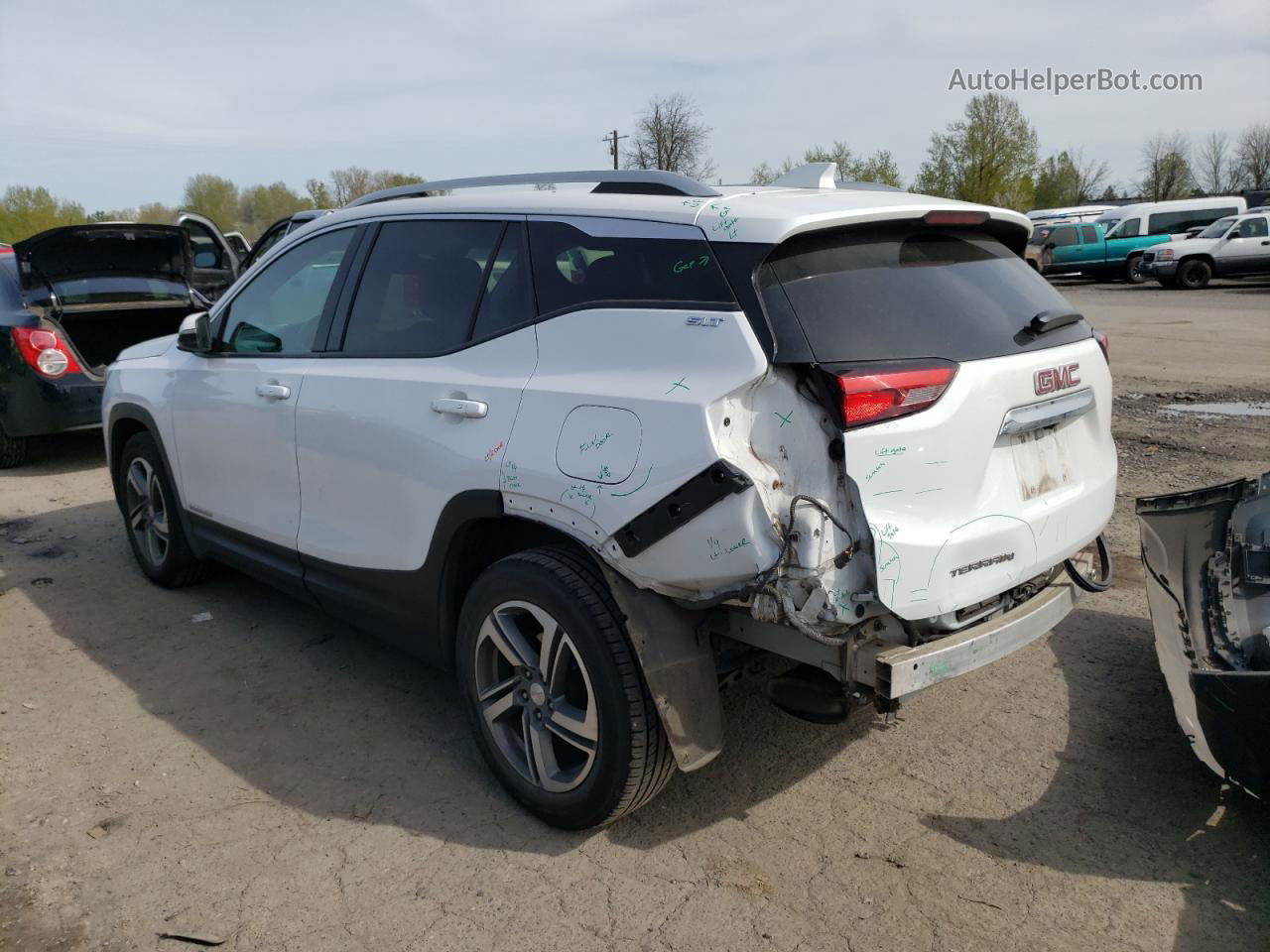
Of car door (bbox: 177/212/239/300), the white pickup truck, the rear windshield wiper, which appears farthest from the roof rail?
the white pickup truck

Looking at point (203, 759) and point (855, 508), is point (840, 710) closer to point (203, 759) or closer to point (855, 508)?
point (855, 508)

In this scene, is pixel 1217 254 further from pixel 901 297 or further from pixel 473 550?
pixel 473 550

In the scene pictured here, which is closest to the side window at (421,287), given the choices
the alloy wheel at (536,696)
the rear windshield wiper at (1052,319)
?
the alloy wheel at (536,696)

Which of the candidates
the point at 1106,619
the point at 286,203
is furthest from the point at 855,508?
the point at 286,203

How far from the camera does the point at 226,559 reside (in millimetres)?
4578

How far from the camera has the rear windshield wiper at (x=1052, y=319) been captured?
2.98 metres

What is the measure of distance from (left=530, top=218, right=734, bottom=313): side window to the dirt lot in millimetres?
1658

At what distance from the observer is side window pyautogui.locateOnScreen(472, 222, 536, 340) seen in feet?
10.3

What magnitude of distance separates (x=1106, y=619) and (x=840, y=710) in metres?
2.25

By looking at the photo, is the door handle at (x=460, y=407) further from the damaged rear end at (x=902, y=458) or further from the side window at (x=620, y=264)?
the damaged rear end at (x=902, y=458)

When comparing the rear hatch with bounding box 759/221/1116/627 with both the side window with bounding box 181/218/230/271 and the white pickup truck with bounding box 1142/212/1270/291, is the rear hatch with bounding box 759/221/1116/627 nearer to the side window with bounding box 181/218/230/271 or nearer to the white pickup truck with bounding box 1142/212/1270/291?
the side window with bounding box 181/218/230/271

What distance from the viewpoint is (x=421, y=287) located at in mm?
3541

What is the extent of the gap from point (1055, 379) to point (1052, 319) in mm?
237

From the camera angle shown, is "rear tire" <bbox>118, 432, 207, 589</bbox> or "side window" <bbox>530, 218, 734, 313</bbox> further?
"rear tire" <bbox>118, 432, 207, 589</bbox>
